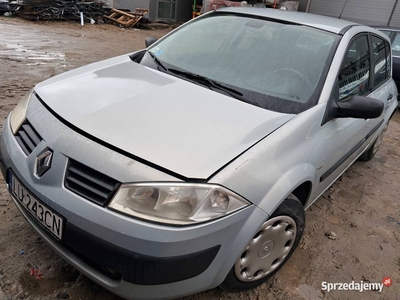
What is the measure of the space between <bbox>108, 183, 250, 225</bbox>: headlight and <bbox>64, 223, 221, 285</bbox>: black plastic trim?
0.16m

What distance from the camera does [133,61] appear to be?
261 centimetres

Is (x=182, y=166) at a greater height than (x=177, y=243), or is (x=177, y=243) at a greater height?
(x=182, y=166)

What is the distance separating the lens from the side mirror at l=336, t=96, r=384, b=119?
2.09 meters

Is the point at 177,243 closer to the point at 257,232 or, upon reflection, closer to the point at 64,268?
the point at 257,232

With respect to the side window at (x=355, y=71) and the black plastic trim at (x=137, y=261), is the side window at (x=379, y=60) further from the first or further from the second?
the black plastic trim at (x=137, y=261)

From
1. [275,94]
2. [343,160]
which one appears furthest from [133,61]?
[343,160]

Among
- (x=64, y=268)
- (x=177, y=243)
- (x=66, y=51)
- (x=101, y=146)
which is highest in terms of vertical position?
(x=101, y=146)

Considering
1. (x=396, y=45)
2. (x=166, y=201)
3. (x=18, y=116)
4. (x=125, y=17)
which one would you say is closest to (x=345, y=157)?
(x=166, y=201)

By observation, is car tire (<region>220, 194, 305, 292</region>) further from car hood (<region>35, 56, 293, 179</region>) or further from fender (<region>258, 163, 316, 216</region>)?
car hood (<region>35, 56, 293, 179</region>)

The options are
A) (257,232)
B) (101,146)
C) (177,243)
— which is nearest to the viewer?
(177,243)

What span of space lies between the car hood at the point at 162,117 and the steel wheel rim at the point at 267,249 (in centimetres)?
49

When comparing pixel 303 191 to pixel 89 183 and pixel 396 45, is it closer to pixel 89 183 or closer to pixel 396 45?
pixel 89 183

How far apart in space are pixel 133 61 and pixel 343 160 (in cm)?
183

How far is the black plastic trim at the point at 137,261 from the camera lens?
140 centimetres
